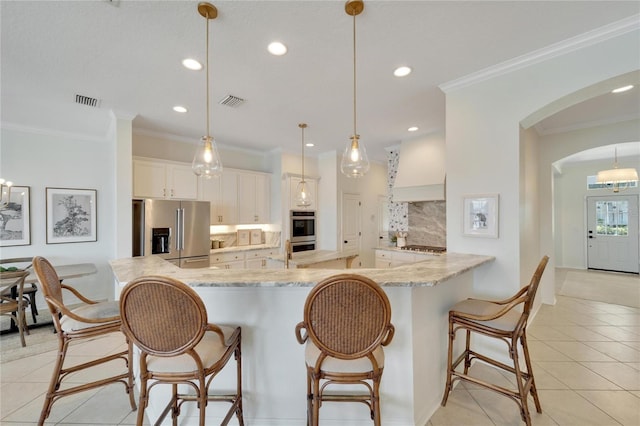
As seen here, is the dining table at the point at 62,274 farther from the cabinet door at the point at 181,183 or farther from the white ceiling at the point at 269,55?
the white ceiling at the point at 269,55

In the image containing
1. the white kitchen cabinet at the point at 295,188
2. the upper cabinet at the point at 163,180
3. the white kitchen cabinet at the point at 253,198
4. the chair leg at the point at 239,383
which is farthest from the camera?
the white kitchen cabinet at the point at 295,188

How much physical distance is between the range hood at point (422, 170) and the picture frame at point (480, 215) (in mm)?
1468

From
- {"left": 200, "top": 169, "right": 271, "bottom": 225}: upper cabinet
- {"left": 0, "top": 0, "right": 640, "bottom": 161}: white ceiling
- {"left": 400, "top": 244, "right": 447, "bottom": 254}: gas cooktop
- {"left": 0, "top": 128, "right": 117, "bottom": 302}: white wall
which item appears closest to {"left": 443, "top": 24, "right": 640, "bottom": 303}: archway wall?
{"left": 0, "top": 0, "right": 640, "bottom": 161}: white ceiling

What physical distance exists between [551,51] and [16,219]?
6798 mm

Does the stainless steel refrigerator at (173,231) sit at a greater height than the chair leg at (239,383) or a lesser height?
greater

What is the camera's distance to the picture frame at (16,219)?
12.4 feet

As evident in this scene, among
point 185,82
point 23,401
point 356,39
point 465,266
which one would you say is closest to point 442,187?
point 465,266

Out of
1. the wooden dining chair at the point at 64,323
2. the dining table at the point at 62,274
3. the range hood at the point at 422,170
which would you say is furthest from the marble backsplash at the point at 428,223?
the dining table at the point at 62,274

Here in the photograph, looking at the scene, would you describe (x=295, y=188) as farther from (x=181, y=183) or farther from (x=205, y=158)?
(x=205, y=158)

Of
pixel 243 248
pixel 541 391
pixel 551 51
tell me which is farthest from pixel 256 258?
pixel 551 51

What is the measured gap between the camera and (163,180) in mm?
4242

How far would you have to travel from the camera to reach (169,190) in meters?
4.31

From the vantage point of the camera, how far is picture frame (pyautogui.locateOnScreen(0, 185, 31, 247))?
3.79 metres

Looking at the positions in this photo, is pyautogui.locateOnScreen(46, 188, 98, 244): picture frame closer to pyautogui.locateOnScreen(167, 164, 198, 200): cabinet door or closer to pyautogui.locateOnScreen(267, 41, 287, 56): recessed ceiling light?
pyautogui.locateOnScreen(167, 164, 198, 200): cabinet door
